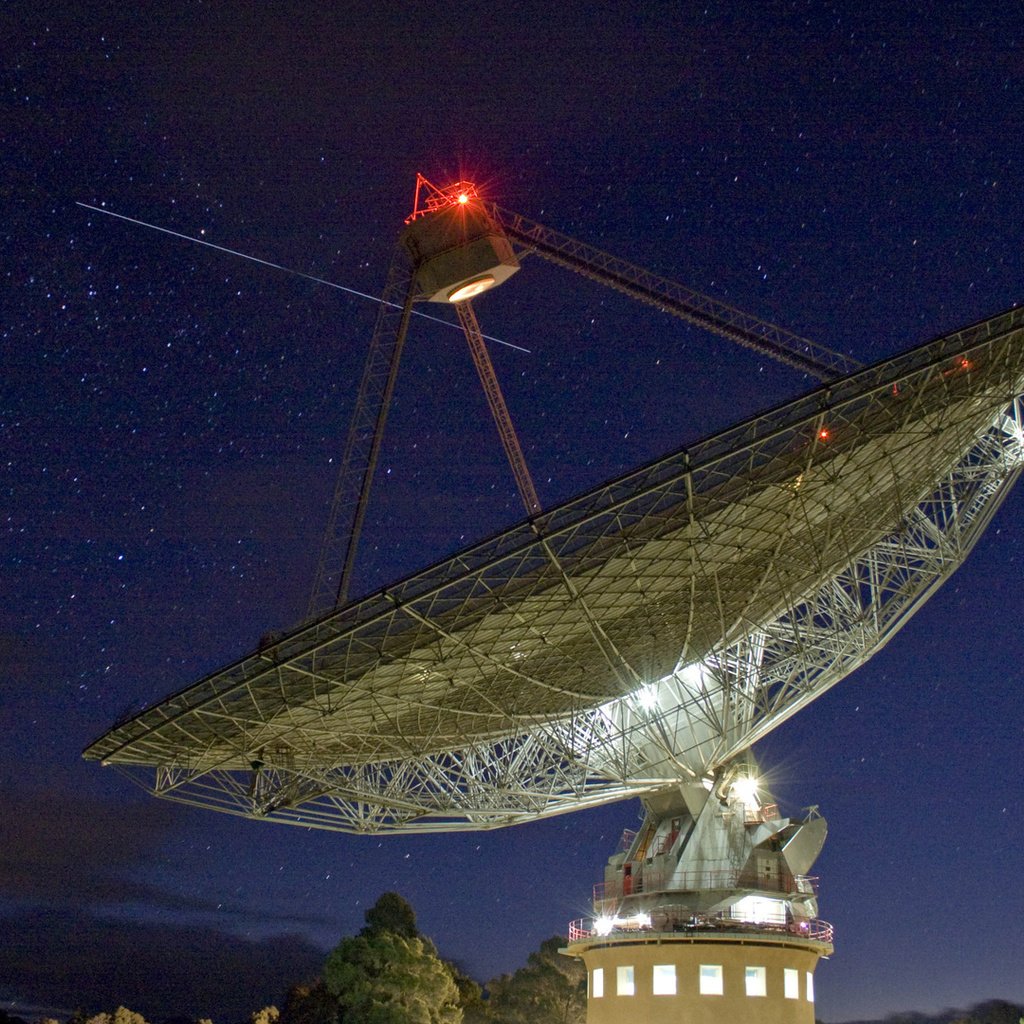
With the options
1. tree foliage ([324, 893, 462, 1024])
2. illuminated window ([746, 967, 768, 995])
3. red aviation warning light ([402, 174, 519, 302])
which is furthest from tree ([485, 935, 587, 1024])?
red aviation warning light ([402, 174, 519, 302])

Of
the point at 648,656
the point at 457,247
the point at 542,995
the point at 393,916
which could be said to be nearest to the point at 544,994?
the point at 542,995

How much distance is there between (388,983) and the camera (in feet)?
165

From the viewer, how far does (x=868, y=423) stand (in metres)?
28.5

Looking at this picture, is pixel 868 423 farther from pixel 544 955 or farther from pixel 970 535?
pixel 544 955

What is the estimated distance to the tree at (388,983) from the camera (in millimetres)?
49562

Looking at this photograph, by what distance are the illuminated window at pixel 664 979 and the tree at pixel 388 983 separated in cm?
1535

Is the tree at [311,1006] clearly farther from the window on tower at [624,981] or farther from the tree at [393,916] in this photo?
the window on tower at [624,981]

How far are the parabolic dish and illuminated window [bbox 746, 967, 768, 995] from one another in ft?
19.7

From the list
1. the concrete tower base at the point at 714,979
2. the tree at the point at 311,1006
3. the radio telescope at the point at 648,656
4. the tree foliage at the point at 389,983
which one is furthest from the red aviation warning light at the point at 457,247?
the tree at the point at 311,1006

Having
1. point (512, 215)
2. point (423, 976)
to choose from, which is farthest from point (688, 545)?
point (423, 976)

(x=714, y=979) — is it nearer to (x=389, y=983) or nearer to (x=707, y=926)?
(x=707, y=926)

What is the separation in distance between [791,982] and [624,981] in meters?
5.10

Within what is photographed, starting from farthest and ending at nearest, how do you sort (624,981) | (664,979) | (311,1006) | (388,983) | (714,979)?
(311,1006), (388,983), (624,981), (664,979), (714,979)

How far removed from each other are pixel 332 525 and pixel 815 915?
20.2 m
